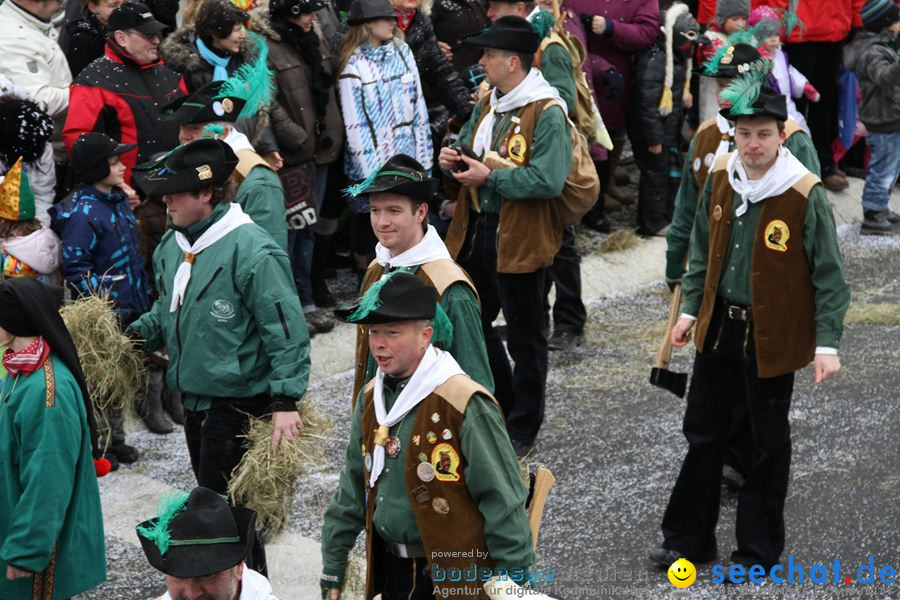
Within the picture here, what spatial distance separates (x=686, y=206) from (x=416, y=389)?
3037 millimetres

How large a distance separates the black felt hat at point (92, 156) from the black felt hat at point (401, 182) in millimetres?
2418

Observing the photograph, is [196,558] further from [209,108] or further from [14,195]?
[14,195]

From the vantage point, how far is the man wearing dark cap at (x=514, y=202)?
8.16 meters

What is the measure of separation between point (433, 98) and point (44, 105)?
3.41m

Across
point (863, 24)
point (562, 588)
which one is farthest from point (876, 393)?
point (863, 24)

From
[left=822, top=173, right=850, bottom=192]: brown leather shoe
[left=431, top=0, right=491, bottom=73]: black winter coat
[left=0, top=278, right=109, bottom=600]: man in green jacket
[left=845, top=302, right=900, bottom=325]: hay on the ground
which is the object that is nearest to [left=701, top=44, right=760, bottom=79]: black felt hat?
[left=845, top=302, right=900, bottom=325]: hay on the ground

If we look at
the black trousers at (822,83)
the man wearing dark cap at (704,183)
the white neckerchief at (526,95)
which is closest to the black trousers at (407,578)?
the man wearing dark cap at (704,183)

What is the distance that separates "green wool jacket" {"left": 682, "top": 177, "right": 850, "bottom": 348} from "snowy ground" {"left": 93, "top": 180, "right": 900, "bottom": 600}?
1.27m

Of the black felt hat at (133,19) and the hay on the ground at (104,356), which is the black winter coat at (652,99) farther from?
the hay on the ground at (104,356)

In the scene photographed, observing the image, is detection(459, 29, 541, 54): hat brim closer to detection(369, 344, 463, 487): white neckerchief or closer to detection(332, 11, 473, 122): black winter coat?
detection(332, 11, 473, 122): black winter coat

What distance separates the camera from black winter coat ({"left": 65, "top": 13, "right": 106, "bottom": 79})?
959 centimetres

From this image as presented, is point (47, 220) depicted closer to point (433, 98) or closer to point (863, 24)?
point (433, 98)

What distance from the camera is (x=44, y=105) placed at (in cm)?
895

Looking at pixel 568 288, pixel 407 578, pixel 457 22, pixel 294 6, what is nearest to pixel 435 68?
pixel 457 22
